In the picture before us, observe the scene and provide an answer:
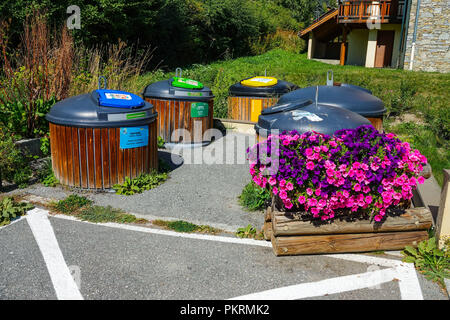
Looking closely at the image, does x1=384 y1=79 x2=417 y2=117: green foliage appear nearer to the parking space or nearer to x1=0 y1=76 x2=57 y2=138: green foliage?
the parking space

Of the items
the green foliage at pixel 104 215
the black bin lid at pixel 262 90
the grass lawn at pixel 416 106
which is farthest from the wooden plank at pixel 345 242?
the black bin lid at pixel 262 90

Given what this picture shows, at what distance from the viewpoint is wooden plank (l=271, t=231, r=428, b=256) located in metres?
4.27

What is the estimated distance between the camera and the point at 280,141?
14.3ft

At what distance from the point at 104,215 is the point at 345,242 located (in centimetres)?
289

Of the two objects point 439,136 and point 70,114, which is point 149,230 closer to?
point 70,114

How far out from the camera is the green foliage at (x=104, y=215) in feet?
17.1

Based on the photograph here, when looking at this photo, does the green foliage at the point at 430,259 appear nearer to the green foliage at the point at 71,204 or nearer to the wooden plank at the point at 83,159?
the green foliage at the point at 71,204

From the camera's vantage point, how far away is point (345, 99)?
682 cm

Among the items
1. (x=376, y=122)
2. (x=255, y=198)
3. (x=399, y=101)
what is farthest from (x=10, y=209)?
(x=399, y=101)

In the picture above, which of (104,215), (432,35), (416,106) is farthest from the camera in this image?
(432,35)

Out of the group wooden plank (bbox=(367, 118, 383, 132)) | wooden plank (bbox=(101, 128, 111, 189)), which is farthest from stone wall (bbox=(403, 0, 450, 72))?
wooden plank (bbox=(101, 128, 111, 189))

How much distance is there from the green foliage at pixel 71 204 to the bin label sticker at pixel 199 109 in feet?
12.1

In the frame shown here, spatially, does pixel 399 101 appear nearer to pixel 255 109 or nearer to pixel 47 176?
pixel 255 109

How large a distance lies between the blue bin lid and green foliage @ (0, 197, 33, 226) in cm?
169
